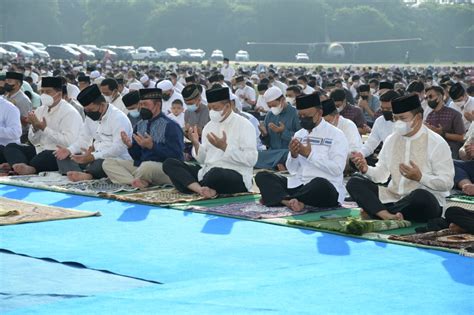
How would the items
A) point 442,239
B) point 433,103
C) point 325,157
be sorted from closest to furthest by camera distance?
point 442,239 → point 325,157 → point 433,103

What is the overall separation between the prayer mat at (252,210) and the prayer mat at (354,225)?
364mm

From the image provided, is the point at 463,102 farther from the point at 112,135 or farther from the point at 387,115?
the point at 112,135

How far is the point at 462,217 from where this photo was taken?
6820 mm

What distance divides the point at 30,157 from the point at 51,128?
1.42 feet

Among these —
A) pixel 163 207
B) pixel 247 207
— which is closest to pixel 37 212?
pixel 163 207

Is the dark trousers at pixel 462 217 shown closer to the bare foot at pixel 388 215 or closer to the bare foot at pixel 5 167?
the bare foot at pixel 388 215

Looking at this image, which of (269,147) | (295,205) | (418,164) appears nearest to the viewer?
(418,164)

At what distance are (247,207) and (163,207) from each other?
2.26ft

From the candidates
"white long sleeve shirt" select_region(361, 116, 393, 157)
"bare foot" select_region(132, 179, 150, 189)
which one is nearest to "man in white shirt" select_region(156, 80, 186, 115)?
"white long sleeve shirt" select_region(361, 116, 393, 157)

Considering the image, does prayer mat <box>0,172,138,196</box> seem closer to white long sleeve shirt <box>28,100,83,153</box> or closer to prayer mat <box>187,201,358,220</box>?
white long sleeve shirt <box>28,100,83,153</box>

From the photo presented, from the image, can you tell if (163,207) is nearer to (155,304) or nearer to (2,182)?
(2,182)

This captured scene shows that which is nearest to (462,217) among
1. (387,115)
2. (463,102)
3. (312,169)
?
(312,169)

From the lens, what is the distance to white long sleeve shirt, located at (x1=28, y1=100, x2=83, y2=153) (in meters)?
10.5

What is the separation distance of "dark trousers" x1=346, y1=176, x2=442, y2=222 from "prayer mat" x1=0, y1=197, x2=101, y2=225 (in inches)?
75.9
